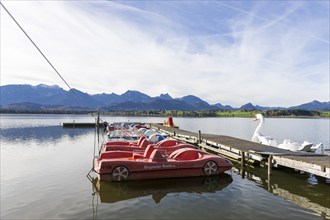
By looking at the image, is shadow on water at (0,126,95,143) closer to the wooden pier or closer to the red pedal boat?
the red pedal boat

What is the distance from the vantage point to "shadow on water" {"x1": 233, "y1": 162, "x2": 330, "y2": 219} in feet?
Answer: 37.7

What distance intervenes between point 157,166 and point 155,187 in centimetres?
113

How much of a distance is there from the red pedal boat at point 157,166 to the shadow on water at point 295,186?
7.69ft

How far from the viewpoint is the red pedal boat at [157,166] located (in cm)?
1379

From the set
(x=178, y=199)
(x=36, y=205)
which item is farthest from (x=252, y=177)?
(x=36, y=205)

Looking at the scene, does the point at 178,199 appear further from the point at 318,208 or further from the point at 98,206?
the point at 318,208

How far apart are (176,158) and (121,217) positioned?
21.0 feet

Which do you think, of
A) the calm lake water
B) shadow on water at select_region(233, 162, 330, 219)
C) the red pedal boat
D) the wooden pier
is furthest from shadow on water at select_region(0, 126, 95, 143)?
Result: shadow on water at select_region(233, 162, 330, 219)

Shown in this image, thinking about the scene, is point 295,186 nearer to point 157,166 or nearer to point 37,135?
point 157,166

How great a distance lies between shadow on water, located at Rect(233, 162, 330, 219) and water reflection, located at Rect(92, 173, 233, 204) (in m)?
2.21

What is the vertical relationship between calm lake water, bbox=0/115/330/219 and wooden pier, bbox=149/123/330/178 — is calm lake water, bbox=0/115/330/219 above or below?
below

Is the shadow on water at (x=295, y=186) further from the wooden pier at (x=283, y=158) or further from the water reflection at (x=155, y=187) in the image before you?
the water reflection at (x=155, y=187)

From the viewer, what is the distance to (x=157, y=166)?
14172mm

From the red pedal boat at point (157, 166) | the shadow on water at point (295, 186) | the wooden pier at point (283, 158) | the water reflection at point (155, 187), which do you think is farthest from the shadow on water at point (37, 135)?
the shadow on water at point (295, 186)
